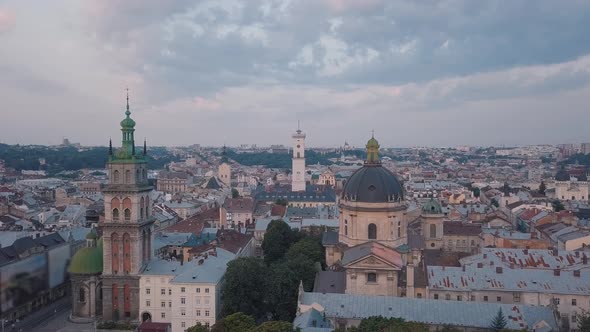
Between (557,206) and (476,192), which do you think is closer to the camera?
(557,206)

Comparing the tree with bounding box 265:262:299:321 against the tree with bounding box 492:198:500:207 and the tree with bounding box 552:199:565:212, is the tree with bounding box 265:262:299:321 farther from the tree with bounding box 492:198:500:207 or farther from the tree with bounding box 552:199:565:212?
the tree with bounding box 492:198:500:207

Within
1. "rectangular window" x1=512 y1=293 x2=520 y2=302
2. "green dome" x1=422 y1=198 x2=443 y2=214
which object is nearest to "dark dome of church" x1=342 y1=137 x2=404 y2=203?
"green dome" x1=422 y1=198 x2=443 y2=214

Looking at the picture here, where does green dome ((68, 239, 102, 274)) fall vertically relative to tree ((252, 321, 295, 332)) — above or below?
above

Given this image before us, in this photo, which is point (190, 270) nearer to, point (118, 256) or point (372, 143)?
point (118, 256)

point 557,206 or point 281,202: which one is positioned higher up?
point 281,202

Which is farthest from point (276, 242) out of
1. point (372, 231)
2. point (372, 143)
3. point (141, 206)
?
point (141, 206)

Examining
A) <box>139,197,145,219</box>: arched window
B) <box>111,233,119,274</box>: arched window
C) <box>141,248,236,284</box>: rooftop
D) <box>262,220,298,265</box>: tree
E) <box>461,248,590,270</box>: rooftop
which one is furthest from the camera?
<box>262,220,298,265</box>: tree

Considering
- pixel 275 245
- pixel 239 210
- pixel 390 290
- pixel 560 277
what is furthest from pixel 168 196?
pixel 560 277
